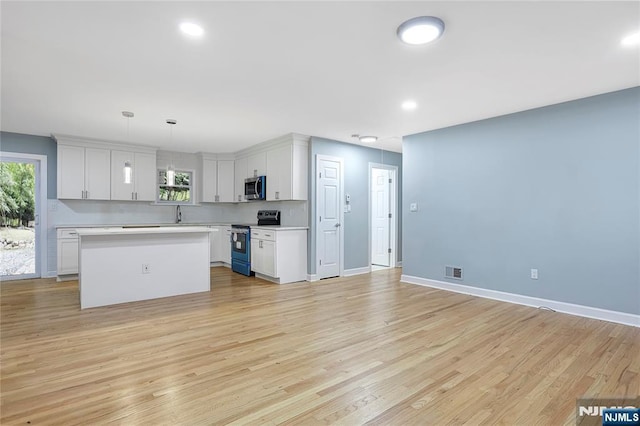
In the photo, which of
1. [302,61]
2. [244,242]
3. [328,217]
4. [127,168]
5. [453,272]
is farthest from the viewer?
[244,242]

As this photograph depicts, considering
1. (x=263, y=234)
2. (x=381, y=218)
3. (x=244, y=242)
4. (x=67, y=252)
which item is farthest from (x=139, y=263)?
(x=381, y=218)

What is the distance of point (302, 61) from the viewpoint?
2826 millimetres

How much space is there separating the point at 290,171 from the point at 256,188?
3.40 ft

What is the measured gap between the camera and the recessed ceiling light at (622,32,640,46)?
2.42 meters

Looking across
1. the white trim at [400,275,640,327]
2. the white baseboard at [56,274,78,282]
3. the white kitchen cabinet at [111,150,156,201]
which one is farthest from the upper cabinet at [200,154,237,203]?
the white trim at [400,275,640,327]

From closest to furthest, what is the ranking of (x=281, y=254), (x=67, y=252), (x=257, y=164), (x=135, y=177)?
1. (x=281, y=254)
2. (x=67, y=252)
3. (x=135, y=177)
4. (x=257, y=164)

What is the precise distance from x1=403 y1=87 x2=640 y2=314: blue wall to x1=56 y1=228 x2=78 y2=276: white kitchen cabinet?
5.68m

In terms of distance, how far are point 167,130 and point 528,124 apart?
16.8ft

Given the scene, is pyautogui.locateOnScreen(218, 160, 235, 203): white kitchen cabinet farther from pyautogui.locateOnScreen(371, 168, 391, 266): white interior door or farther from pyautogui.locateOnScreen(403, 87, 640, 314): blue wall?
pyautogui.locateOnScreen(403, 87, 640, 314): blue wall

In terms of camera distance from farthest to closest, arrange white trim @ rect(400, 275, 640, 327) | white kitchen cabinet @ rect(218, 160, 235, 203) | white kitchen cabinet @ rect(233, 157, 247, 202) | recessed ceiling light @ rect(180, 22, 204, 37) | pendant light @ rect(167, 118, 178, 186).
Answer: white kitchen cabinet @ rect(218, 160, 235, 203)
white kitchen cabinet @ rect(233, 157, 247, 202)
pendant light @ rect(167, 118, 178, 186)
white trim @ rect(400, 275, 640, 327)
recessed ceiling light @ rect(180, 22, 204, 37)

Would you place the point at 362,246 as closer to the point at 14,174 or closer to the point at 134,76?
the point at 134,76

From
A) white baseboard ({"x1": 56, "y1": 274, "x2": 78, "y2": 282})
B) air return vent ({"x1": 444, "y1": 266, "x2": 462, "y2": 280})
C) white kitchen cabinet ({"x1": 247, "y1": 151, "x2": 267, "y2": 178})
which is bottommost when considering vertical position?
white baseboard ({"x1": 56, "y1": 274, "x2": 78, "y2": 282})

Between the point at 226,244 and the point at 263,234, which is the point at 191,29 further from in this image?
the point at 226,244

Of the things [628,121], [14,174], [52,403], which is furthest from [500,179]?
[14,174]
